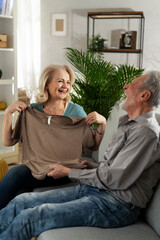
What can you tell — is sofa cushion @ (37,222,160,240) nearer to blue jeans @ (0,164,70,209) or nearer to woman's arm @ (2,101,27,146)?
blue jeans @ (0,164,70,209)

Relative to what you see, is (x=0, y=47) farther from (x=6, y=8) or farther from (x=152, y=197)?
(x=152, y=197)

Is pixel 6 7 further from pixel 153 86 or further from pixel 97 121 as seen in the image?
pixel 153 86

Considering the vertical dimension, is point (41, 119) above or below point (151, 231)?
above

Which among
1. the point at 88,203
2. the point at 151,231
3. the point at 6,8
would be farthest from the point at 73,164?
the point at 6,8

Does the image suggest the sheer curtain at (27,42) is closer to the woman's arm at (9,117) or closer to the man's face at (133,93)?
the woman's arm at (9,117)

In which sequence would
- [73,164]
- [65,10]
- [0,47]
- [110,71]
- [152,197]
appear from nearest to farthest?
[152,197] → [73,164] → [110,71] → [0,47] → [65,10]

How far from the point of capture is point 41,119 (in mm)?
2127

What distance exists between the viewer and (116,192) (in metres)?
1.63

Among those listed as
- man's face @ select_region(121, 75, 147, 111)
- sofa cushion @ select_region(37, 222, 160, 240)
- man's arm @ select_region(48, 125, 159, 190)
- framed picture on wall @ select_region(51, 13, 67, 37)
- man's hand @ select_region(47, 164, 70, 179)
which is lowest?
sofa cushion @ select_region(37, 222, 160, 240)

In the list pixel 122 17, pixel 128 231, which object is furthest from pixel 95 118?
pixel 122 17

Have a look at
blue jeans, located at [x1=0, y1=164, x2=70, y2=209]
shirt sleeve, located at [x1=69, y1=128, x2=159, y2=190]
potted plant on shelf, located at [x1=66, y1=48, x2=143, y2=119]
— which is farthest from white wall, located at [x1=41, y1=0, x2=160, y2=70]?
shirt sleeve, located at [x1=69, y1=128, x2=159, y2=190]

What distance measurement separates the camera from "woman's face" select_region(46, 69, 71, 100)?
2127mm

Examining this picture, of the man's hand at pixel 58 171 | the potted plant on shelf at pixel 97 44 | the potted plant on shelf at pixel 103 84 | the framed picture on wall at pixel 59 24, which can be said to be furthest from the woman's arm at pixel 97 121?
the framed picture on wall at pixel 59 24

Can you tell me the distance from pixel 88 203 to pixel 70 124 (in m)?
0.64
